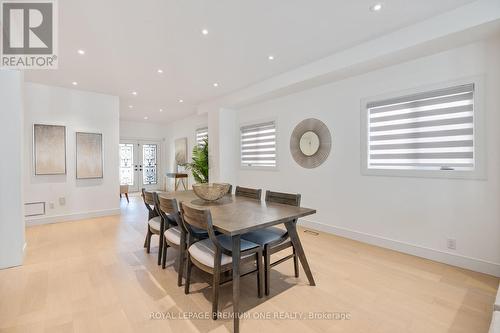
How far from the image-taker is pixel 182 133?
810cm

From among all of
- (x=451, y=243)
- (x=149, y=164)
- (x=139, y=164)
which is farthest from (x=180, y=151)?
(x=451, y=243)

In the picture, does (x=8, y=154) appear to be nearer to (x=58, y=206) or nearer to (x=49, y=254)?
(x=49, y=254)

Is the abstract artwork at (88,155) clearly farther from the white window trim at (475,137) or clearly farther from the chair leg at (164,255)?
the white window trim at (475,137)

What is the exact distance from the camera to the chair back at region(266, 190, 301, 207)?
250 centimetres

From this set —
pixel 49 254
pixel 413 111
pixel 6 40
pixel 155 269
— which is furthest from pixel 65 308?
pixel 413 111

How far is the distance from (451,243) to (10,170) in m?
5.22

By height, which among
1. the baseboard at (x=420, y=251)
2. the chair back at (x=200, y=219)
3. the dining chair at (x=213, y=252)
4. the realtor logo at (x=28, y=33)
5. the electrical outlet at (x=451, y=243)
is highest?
Answer: the realtor logo at (x=28, y=33)

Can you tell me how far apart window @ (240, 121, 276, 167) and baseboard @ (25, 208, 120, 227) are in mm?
3180

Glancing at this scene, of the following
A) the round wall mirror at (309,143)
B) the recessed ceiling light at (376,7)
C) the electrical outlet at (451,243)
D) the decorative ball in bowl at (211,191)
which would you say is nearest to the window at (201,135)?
the round wall mirror at (309,143)

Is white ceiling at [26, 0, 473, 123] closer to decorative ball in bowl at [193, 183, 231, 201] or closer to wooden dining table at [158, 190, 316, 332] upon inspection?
decorative ball in bowl at [193, 183, 231, 201]

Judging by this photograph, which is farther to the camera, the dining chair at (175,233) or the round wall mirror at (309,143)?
the round wall mirror at (309,143)

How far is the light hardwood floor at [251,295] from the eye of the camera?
1.76 meters

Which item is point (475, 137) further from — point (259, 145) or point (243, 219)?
point (259, 145)

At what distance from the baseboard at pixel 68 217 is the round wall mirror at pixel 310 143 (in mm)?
4186
